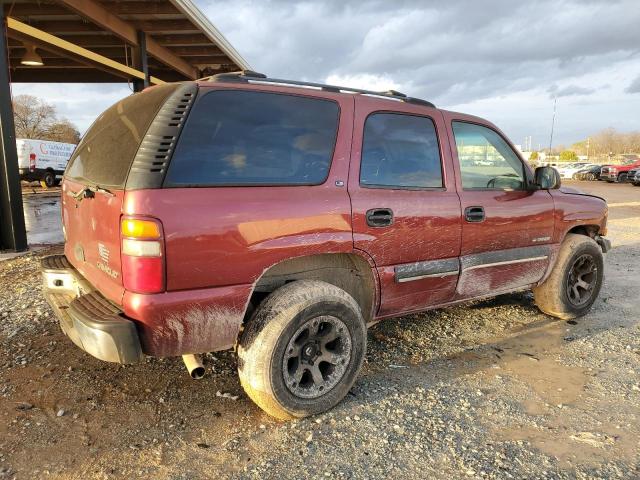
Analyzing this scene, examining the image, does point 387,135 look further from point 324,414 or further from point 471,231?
point 324,414

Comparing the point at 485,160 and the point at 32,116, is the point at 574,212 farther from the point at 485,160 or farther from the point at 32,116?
the point at 32,116

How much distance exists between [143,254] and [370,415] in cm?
160

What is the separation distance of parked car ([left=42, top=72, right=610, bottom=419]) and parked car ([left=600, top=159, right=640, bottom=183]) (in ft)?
102

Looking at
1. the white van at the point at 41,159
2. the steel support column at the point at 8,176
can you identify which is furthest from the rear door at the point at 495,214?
the white van at the point at 41,159

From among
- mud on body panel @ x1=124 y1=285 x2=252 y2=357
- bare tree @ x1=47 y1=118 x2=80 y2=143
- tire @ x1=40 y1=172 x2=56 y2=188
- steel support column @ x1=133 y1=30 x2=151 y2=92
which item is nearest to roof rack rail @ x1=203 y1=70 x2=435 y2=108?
mud on body panel @ x1=124 y1=285 x2=252 y2=357

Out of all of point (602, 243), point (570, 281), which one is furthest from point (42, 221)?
point (602, 243)

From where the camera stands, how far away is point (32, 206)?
44.6 ft

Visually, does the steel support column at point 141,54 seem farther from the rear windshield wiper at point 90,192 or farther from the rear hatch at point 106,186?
the rear windshield wiper at point 90,192

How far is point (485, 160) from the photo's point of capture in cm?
381

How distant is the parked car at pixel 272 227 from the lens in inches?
91.6

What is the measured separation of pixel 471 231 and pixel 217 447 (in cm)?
225

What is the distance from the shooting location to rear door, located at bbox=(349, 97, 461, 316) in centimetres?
298

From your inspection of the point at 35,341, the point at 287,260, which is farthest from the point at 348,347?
the point at 35,341

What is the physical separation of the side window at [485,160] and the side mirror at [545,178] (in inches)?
5.1
